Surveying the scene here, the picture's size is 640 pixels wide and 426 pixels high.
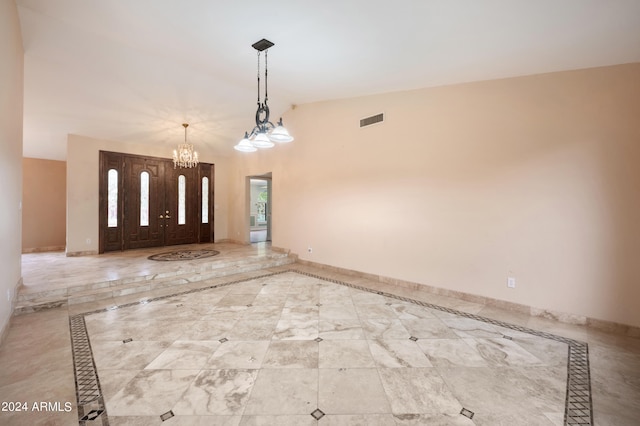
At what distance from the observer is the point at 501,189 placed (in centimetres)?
373

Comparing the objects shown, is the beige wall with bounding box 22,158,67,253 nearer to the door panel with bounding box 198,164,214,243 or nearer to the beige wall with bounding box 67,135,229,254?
the beige wall with bounding box 67,135,229,254

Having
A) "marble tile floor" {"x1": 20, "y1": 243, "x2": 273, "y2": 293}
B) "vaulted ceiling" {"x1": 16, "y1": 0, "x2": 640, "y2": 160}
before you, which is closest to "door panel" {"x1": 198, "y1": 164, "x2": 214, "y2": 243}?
"marble tile floor" {"x1": 20, "y1": 243, "x2": 273, "y2": 293}

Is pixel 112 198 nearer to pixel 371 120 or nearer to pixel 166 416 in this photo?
pixel 371 120

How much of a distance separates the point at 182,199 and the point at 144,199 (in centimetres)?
99

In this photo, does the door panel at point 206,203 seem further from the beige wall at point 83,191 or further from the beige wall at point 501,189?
the beige wall at point 501,189

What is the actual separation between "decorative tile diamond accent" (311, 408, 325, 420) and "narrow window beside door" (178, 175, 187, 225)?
7.68 metres

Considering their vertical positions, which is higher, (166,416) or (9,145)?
(9,145)

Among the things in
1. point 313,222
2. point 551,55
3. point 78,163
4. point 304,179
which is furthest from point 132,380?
point 78,163

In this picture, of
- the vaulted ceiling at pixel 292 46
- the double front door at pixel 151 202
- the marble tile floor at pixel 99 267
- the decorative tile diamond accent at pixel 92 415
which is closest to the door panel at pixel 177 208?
the double front door at pixel 151 202

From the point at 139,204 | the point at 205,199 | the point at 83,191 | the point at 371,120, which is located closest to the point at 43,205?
the point at 83,191

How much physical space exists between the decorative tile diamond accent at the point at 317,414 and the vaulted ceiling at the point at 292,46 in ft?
11.4

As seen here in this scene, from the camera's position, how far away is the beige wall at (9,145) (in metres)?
2.74

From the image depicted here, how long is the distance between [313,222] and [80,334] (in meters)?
4.17

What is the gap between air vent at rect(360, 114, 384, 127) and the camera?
4.93 metres
